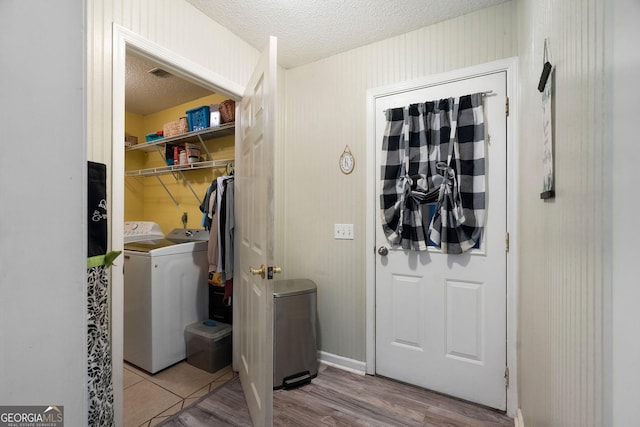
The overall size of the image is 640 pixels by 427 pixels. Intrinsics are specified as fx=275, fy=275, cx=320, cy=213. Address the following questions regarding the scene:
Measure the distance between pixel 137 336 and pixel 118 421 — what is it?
94 centimetres

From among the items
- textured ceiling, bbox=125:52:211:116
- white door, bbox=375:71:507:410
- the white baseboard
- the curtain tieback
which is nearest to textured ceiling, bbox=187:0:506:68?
white door, bbox=375:71:507:410

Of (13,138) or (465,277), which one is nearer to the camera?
(13,138)

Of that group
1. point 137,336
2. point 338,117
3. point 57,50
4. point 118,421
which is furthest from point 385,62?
point 137,336

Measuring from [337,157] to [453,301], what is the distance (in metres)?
1.38

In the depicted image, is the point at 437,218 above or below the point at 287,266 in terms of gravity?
above

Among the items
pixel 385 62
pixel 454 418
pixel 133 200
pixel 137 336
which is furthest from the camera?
pixel 133 200

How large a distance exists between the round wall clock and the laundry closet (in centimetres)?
95

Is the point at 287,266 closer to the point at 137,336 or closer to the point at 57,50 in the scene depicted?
the point at 137,336

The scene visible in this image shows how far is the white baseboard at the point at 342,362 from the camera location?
2.17 m

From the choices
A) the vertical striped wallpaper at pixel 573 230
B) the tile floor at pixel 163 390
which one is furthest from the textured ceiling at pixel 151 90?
the vertical striped wallpaper at pixel 573 230

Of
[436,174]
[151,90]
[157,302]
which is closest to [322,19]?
[436,174]

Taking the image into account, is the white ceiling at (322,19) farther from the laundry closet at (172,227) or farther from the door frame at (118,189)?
the laundry closet at (172,227)

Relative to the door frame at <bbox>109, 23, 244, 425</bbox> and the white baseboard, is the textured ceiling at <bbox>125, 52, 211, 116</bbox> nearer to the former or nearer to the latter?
the door frame at <bbox>109, 23, 244, 425</bbox>

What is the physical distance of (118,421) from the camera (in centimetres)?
142
